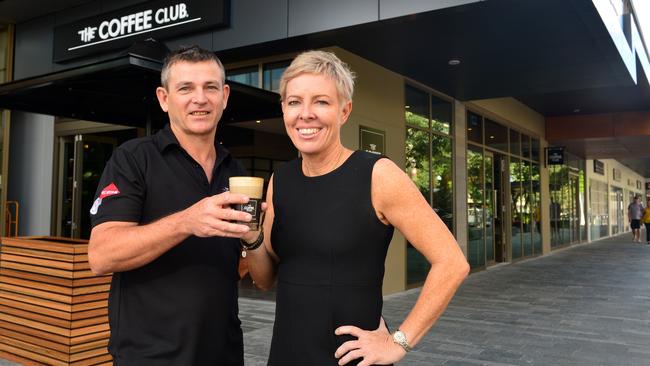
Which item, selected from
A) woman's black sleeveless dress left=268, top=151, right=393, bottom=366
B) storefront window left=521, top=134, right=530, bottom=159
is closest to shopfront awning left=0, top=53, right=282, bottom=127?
woman's black sleeveless dress left=268, top=151, right=393, bottom=366

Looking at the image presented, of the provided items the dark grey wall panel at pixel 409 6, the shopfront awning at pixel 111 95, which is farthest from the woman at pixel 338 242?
the dark grey wall panel at pixel 409 6

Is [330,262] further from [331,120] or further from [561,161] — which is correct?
[561,161]

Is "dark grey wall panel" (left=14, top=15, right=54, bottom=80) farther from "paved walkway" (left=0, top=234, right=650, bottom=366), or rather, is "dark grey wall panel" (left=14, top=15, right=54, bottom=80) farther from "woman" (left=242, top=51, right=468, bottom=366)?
"woman" (left=242, top=51, right=468, bottom=366)

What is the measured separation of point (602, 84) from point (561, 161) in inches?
269

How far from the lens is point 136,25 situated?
23.4 ft

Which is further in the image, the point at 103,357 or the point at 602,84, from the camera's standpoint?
the point at 602,84

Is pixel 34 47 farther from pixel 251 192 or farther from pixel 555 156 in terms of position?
pixel 555 156

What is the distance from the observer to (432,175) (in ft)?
30.1

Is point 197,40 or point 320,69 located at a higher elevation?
point 197,40

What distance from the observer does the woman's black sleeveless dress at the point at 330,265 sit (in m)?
1.50

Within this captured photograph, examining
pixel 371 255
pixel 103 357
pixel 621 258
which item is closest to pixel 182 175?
pixel 371 255

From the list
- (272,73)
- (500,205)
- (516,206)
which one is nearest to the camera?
(272,73)


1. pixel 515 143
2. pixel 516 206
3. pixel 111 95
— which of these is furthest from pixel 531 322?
pixel 515 143

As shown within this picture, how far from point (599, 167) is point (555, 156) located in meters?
11.6
